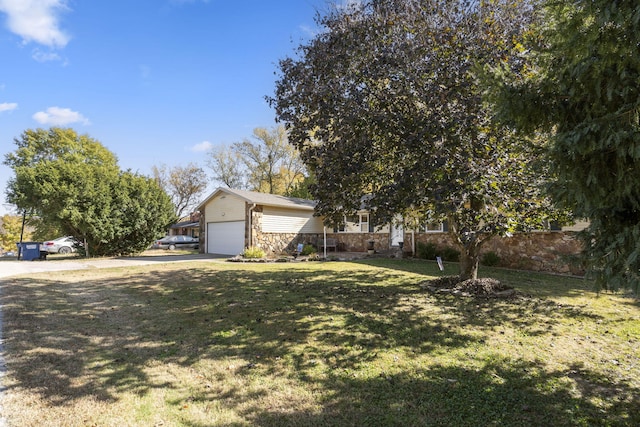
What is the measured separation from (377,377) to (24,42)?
12.6 meters

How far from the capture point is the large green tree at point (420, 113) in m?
5.75

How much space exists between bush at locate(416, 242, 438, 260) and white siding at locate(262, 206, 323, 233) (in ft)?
26.1

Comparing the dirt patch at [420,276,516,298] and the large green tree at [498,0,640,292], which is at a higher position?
the large green tree at [498,0,640,292]

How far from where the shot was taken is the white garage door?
1877cm

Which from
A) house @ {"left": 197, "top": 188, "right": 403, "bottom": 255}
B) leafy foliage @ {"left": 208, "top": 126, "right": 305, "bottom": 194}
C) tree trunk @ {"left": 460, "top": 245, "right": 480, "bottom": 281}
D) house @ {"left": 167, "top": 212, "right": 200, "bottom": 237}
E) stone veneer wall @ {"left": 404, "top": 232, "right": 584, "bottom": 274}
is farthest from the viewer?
house @ {"left": 167, "top": 212, "right": 200, "bottom": 237}

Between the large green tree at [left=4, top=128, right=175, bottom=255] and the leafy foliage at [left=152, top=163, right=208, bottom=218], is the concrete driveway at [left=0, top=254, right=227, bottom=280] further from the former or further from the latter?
the leafy foliage at [left=152, top=163, right=208, bottom=218]

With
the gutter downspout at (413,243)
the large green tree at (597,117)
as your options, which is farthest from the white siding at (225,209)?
the large green tree at (597,117)

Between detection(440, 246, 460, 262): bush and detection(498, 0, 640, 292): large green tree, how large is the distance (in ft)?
38.7

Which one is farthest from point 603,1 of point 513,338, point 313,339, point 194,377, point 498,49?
point 194,377

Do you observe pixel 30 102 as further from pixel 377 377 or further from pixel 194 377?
pixel 377 377

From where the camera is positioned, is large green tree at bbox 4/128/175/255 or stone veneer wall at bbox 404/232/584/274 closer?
stone veneer wall at bbox 404/232/584/274

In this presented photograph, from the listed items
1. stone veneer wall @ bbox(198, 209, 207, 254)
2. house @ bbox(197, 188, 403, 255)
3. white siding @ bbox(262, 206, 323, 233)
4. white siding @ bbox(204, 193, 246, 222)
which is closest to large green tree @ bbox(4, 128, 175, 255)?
stone veneer wall @ bbox(198, 209, 207, 254)

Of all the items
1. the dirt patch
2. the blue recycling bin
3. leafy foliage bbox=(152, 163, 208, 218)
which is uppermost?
leafy foliage bbox=(152, 163, 208, 218)

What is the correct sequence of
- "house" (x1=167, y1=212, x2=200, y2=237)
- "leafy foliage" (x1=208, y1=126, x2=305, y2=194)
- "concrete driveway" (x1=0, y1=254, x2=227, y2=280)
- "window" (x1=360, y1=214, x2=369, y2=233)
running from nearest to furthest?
1. "concrete driveway" (x1=0, y1=254, x2=227, y2=280)
2. "window" (x1=360, y1=214, x2=369, y2=233)
3. "leafy foliage" (x1=208, y1=126, x2=305, y2=194)
4. "house" (x1=167, y1=212, x2=200, y2=237)
